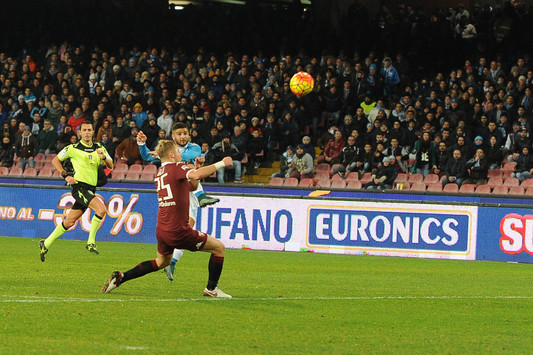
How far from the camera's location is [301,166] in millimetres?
23156

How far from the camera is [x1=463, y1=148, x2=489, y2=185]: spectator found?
21.2 m

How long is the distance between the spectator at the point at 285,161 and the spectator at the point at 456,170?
412 cm

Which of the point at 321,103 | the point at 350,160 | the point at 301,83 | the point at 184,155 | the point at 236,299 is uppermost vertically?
the point at 301,83

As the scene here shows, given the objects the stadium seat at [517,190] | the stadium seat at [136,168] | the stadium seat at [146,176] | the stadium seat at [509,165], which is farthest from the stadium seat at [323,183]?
the stadium seat at [136,168]

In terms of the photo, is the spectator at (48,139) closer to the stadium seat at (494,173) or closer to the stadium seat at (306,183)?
the stadium seat at (306,183)

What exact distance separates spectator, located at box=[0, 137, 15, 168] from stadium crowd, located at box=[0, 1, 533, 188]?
0.04 meters

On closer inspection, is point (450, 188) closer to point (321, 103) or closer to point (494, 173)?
point (494, 173)

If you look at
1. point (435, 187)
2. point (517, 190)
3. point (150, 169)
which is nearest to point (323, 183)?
point (435, 187)

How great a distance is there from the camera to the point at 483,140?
22.0 m

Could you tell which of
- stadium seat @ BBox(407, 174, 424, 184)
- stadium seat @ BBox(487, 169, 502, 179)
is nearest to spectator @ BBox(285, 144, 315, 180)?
stadium seat @ BBox(407, 174, 424, 184)

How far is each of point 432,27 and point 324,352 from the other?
2068 centimetres

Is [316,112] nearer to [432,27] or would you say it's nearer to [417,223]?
[432,27]

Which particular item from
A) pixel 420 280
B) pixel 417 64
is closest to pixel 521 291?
pixel 420 280

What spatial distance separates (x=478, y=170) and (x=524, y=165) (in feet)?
3.46
